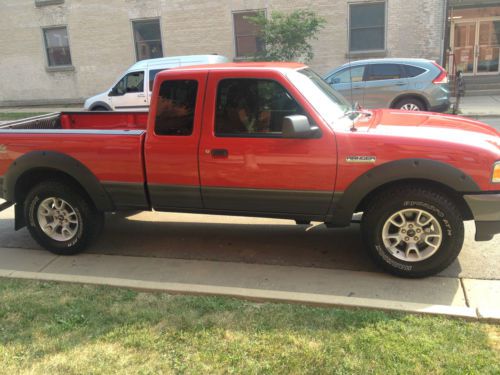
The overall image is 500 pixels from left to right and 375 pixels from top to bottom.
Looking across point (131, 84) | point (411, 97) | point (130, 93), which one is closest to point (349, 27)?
point (411, 97)

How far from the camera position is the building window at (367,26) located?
57.6 feet

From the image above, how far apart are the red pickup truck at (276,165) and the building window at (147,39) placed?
53.3 ft

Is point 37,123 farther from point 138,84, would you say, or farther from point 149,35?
point 149,35

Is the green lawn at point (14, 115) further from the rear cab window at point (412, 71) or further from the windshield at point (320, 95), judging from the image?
the windshield at point (320, 95)

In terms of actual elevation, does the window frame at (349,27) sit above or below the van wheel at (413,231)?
above

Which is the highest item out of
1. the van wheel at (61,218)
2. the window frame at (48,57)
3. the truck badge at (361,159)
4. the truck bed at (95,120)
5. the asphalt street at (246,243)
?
the window frame at (48,57)

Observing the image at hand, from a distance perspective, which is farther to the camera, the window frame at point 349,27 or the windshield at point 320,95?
the window frame at point 349,27

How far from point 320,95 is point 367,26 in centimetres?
1492

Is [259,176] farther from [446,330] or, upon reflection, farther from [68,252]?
[68,252]

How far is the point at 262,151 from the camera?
4.01 metres

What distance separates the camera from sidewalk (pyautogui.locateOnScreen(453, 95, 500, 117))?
13601 millimetres

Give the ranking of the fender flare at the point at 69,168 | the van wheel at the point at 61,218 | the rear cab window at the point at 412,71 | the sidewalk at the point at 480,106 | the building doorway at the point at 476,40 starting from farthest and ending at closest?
1. the building doorway at the point at 476,40
2. the sidewalk at the point at 480,106
3. the rear cab window at the point at 412,71
4. the van wheel at the point at 61,218
5. the fender flare at the point at 69,168

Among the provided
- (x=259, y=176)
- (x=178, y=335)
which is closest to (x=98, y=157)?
(x=259, y=176)

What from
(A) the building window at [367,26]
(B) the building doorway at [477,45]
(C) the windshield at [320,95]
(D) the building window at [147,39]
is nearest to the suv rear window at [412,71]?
(A) the building window at [367,26]
